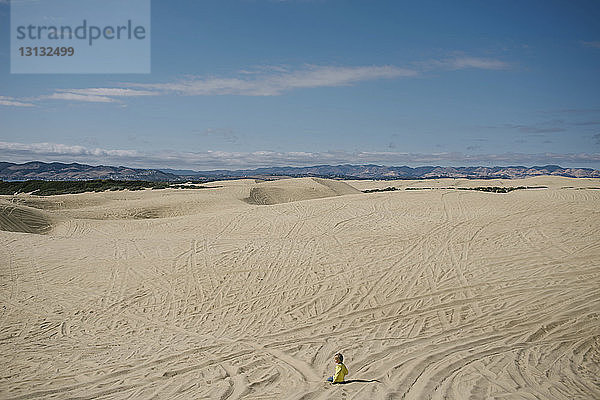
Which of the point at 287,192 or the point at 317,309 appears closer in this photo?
the point at 317,309

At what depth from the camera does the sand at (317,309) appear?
712cm

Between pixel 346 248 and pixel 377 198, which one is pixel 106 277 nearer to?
pixel 346 248

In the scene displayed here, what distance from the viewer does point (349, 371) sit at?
291 inches

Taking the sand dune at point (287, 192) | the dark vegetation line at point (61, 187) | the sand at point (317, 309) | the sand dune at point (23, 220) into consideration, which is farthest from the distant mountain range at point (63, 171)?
the sand at point (317, 309)

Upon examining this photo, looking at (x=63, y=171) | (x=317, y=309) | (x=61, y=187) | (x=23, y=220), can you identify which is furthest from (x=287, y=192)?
(x=63, y=171)

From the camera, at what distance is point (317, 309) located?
1036 centimetres

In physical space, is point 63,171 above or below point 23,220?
below

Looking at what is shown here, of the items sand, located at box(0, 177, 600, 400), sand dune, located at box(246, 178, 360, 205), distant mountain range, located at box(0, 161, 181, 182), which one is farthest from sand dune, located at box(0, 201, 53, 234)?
distant mountain range, located at box(0, 161, 181, 182)

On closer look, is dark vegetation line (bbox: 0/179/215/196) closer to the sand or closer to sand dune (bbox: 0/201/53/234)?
sand dune (bbox: 0/201/53/234)

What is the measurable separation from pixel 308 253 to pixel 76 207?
81.3ft

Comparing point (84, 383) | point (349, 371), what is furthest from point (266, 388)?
point (84, 383)

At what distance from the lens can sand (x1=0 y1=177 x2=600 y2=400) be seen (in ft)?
23.4

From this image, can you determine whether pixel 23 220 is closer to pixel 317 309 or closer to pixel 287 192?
pixel 317 309

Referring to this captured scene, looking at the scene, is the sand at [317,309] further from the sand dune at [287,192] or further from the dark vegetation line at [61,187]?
the dark vegetation line at [61,187]
